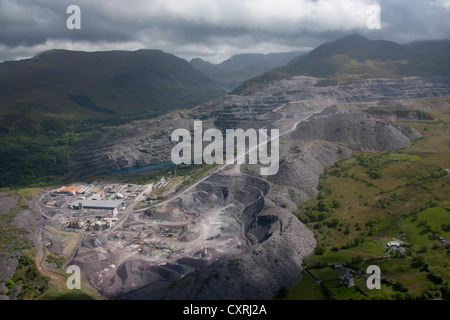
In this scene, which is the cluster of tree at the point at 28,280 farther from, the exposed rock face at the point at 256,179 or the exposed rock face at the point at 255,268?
the exposed rock face at the point at 255,268

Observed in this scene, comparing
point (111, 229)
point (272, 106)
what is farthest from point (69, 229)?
point (272, 106)

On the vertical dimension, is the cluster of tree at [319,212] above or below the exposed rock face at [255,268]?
above

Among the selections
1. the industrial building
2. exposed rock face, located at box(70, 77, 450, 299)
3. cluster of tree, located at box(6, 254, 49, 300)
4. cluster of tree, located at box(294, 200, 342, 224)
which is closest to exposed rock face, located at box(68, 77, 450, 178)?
exposed rock face, located at box(70, 77, 450, 299)

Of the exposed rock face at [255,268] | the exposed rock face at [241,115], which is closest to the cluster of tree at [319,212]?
the exposed rock face at [255,268]

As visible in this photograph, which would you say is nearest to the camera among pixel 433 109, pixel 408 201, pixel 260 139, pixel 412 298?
pixel 412 298

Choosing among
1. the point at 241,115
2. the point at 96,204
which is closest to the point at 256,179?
the point at 96,204

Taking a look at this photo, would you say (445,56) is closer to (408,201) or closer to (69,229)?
(408,201)

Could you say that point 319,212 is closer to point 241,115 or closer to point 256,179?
point 256,179

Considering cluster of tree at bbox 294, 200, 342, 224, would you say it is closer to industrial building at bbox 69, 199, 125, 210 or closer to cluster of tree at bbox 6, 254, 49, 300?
industrial building at bbox 69, 199, 125, 210

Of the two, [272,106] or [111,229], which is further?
[272,106]
